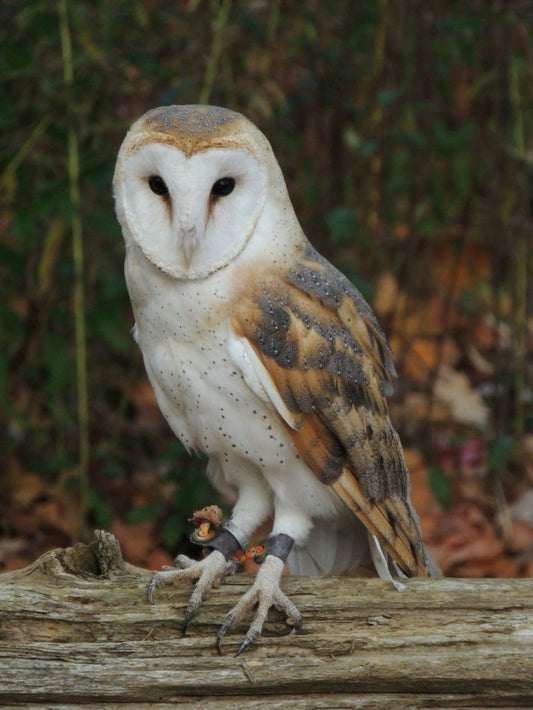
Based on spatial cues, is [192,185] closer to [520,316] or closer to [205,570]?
[205,570]

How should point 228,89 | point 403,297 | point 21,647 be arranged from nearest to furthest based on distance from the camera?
point 21,647 < point 228,89 < point 403,297

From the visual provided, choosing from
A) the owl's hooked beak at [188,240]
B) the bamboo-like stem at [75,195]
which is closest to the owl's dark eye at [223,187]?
the owl's hooked beak at [188,240]

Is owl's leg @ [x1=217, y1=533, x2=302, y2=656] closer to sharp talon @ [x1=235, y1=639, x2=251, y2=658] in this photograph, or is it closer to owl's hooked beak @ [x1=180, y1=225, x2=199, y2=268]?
sharp talon @ [x1=235, y1=639, x2=251, y2=658]

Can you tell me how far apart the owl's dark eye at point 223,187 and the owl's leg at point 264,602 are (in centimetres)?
73

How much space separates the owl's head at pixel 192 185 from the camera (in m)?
2.14

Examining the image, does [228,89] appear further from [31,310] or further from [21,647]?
[21,647]

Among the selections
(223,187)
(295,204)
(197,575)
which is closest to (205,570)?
(197,575)

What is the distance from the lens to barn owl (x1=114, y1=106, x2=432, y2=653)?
2223 millimetres

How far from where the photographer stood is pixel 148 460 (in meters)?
4.45

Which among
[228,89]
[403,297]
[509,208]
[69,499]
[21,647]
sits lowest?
[69,499]

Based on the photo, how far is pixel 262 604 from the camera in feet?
7.62

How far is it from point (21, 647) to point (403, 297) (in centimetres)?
246

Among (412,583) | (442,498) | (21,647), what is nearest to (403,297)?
(442,498)

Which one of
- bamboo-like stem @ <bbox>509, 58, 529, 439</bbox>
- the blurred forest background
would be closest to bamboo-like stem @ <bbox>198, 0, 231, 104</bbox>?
the blurred forest background
